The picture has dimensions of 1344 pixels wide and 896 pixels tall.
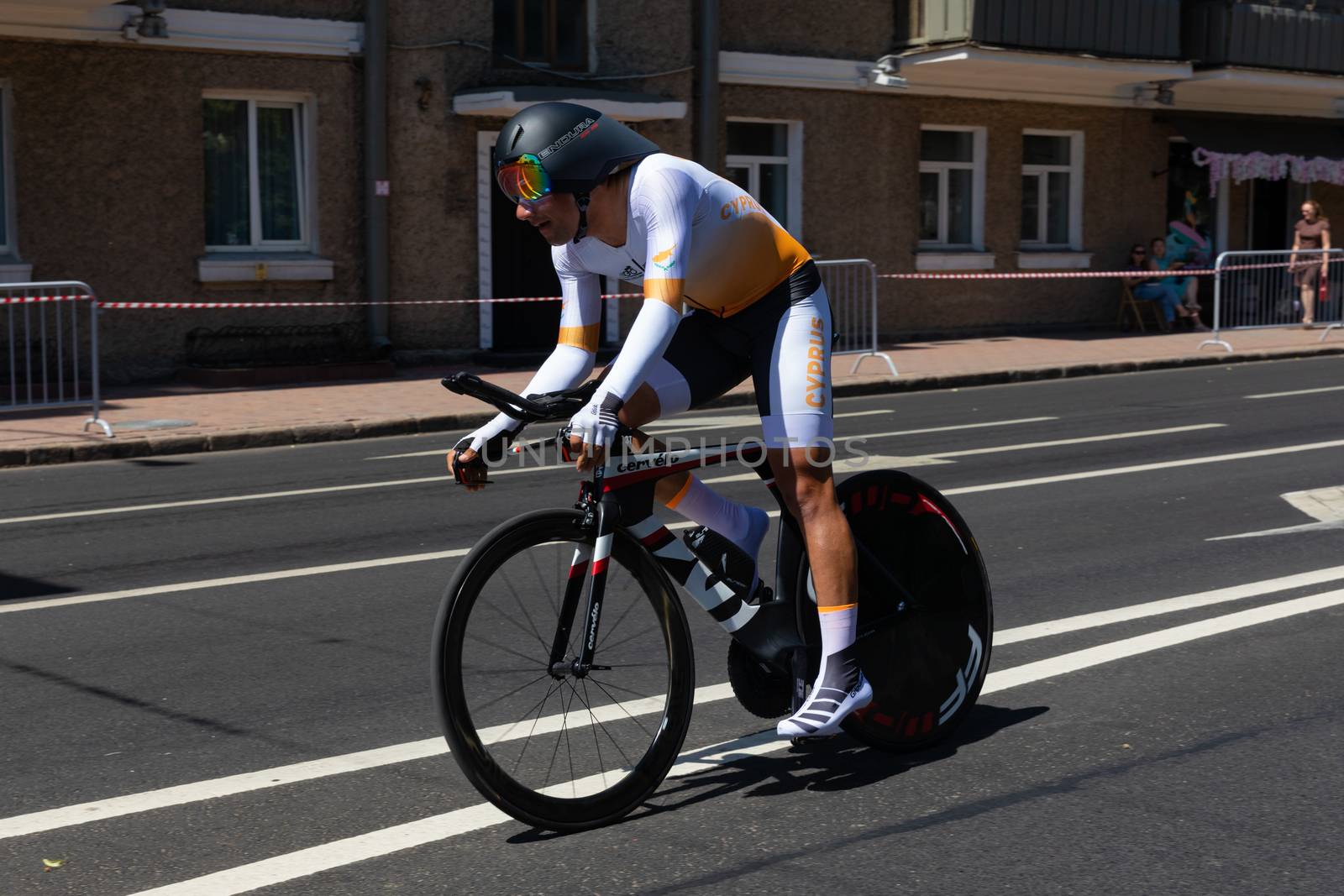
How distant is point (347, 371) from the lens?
1797cm

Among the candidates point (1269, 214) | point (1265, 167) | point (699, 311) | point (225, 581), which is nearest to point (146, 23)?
point (225, 581)

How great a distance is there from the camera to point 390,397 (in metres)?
16.0

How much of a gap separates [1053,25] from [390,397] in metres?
12.0

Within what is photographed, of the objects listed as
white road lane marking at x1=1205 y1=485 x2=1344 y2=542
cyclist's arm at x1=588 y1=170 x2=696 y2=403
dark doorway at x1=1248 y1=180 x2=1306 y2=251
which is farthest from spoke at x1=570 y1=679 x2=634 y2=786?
dark doorway at x1=1248 y1=180 x2=1306 y2=251

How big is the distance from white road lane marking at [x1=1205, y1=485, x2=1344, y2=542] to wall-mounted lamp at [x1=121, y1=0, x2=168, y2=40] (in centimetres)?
1225

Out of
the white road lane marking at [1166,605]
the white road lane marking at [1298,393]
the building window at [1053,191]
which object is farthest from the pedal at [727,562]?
the building window at [1053,191]

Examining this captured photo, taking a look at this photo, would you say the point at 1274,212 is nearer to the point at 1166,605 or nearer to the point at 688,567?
the point at 1166,605

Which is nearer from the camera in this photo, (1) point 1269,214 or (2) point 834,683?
(2) point 834,683

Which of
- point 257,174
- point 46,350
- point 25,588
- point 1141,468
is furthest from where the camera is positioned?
point 257,174

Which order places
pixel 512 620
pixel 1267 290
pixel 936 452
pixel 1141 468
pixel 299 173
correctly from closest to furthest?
pixel 512 620 → pixel 1141 468 → pixel 936 452 → pixel 299 173 → pixel 1267 290

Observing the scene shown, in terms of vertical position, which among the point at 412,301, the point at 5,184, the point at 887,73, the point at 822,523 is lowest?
the point at 822,523

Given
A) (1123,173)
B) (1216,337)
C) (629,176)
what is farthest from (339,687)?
(1123,173)

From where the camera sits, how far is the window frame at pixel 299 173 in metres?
18.3

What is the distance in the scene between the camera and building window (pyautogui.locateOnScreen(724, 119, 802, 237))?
22172mm
